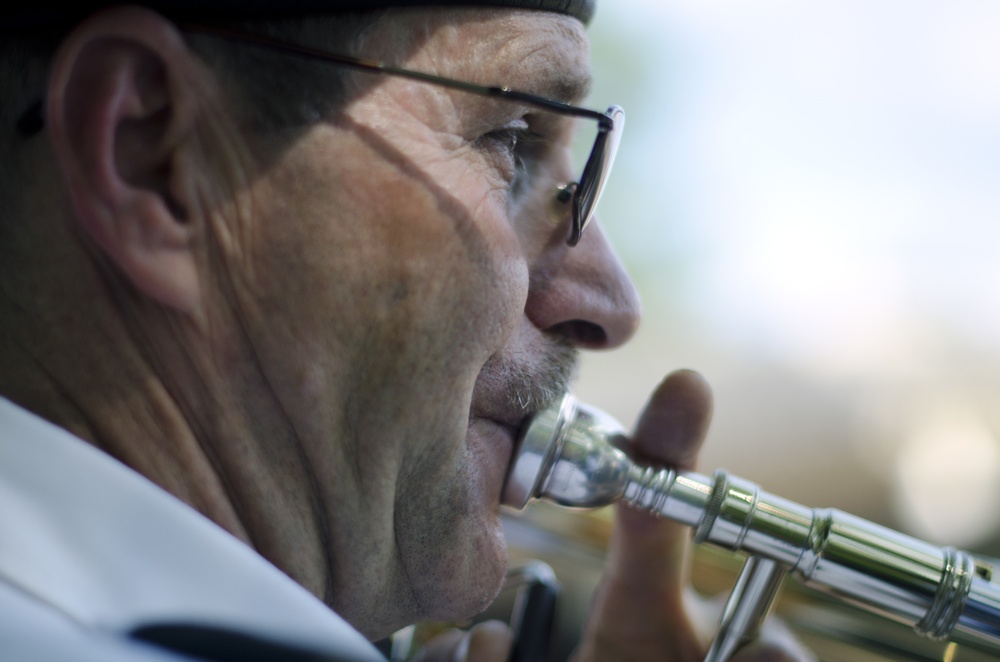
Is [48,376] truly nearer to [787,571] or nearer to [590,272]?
[590,272]

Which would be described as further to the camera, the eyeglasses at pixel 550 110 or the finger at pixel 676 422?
the finger at pixel 676 422

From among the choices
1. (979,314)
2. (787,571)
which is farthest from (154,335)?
(979,314)

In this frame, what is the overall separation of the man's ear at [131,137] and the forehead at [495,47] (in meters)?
0.17

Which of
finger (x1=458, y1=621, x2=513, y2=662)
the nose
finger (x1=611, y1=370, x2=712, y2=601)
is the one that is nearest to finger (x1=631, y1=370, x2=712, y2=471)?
finger (x1=611, y1=370, x2=712, y2=601)

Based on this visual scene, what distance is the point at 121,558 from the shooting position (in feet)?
1.91

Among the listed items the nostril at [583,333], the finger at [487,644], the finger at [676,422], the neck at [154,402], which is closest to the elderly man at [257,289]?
the neck at [154,402]

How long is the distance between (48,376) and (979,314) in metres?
1.97

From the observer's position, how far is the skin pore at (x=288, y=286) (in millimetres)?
678

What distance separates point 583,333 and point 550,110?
246 mm

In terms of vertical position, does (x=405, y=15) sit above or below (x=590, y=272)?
above

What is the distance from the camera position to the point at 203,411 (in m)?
0.71

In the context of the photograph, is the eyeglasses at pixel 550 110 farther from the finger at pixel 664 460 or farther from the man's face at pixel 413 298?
the finger at pixel 664 460

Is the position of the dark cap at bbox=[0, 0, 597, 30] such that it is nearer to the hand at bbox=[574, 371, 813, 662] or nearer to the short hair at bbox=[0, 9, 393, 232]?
the short hair at bbox=[0, 9, 393, 232]

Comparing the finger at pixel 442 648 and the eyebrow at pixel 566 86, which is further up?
the eyebrow at pixel 566 86
